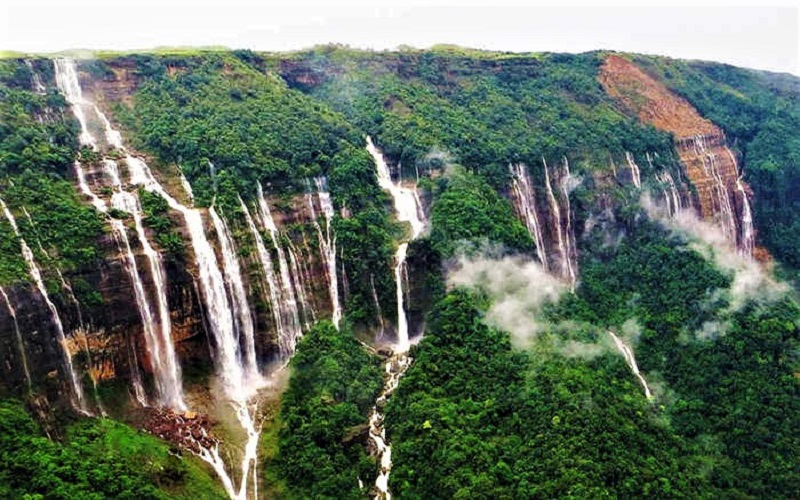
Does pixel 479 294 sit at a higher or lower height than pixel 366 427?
higher

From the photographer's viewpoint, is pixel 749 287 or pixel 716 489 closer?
pixel 716 489

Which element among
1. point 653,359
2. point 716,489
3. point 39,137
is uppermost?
point 39,137

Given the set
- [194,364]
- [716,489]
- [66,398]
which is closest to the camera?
[66,398]

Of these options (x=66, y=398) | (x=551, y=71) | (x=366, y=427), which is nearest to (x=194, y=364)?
(x=66, y=398)

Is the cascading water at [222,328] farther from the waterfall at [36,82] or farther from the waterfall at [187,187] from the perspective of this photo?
the waterfall at [36,82]

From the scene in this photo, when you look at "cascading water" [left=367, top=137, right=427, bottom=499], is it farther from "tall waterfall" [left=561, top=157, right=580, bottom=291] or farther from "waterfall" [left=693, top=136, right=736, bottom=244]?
"waterfall" [left=693, top=136, right=736, bottom=244]

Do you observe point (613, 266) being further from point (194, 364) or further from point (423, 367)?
point (194, 364)

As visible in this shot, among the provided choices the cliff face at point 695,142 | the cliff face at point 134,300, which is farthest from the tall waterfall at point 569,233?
the cliff face at point 134,300

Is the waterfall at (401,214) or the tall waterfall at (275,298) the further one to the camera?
the waterfall at (401,214)
